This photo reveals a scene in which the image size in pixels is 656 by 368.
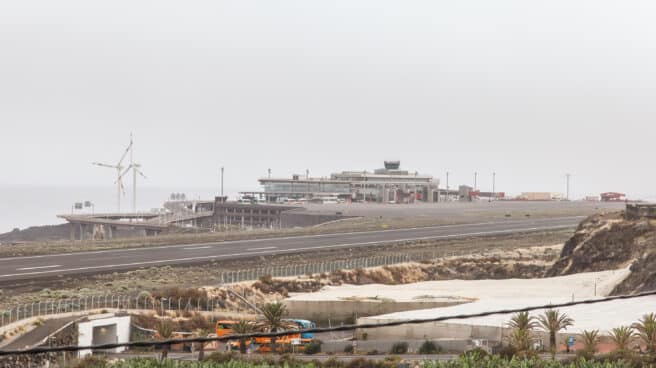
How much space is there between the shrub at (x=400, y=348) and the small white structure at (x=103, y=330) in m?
12.6

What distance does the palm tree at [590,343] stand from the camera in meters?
36.5

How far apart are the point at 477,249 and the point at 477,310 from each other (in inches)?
1501

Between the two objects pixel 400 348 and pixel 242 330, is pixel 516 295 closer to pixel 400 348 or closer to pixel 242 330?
pixel 400 348

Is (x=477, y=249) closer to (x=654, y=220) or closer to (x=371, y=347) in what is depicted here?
(x=654, y=220)

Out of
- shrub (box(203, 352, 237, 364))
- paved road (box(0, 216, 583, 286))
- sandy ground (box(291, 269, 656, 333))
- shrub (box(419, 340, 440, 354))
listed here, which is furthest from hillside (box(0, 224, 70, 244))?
A: shrub (box(203, 352, 237, 364))

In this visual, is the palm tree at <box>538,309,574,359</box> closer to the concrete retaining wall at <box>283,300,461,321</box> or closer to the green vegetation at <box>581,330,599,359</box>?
the green vegetation at <box>581,330,599,359</box>

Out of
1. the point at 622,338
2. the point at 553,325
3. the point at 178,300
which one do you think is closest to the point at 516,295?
the point at 553,325

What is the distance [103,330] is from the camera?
4475 centimetres

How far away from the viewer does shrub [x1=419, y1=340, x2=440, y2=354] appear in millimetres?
41656

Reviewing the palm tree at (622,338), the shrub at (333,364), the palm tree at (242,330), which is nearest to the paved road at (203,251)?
the palm tree at (242,330)

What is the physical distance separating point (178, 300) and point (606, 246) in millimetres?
42531

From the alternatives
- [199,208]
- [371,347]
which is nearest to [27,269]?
[371,347]

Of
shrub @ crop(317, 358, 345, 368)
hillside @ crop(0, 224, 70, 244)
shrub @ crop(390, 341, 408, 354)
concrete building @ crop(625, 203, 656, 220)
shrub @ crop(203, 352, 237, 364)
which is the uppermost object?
concrete building @ crop(625, 203, 656, 220)

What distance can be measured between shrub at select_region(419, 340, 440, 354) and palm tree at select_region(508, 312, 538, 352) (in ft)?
11.4
